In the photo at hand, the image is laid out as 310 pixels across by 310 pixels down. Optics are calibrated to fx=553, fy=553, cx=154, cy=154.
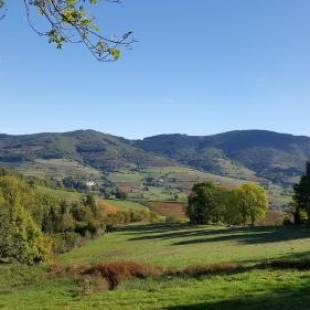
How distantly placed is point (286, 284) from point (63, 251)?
284ft

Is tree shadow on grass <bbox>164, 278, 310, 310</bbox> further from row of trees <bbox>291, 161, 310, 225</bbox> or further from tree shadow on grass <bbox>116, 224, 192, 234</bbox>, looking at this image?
tree shadow on grass <bbox>116, 224, 192, 234</bbox>

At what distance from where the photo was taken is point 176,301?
74.3 feet

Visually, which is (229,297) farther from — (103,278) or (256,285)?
(103,278)

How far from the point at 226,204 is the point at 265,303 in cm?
11323

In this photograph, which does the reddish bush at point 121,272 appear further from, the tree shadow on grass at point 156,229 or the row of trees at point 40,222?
the tree shadow on grass at point 156,229

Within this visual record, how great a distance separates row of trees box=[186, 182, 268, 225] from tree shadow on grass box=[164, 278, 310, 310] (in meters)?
110

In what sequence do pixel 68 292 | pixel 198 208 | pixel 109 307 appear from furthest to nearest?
pixel 198 208
pixel 68 292
pixel 109 307

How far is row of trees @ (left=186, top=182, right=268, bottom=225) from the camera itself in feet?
431

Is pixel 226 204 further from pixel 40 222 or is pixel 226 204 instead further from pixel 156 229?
Result: pixel 40 222

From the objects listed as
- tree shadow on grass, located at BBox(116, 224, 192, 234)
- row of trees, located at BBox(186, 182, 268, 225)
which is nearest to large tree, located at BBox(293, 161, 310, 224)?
tree shadow on grass, located at BBox(116, 224, 192, 234)

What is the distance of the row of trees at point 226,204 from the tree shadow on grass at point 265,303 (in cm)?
10953

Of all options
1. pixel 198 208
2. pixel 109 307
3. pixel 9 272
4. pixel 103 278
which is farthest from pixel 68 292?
pixel 198 208

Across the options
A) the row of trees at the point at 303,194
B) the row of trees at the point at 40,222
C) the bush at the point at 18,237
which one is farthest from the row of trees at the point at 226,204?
the bush at the point at 18,237

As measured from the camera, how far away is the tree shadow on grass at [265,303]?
2022 cm
